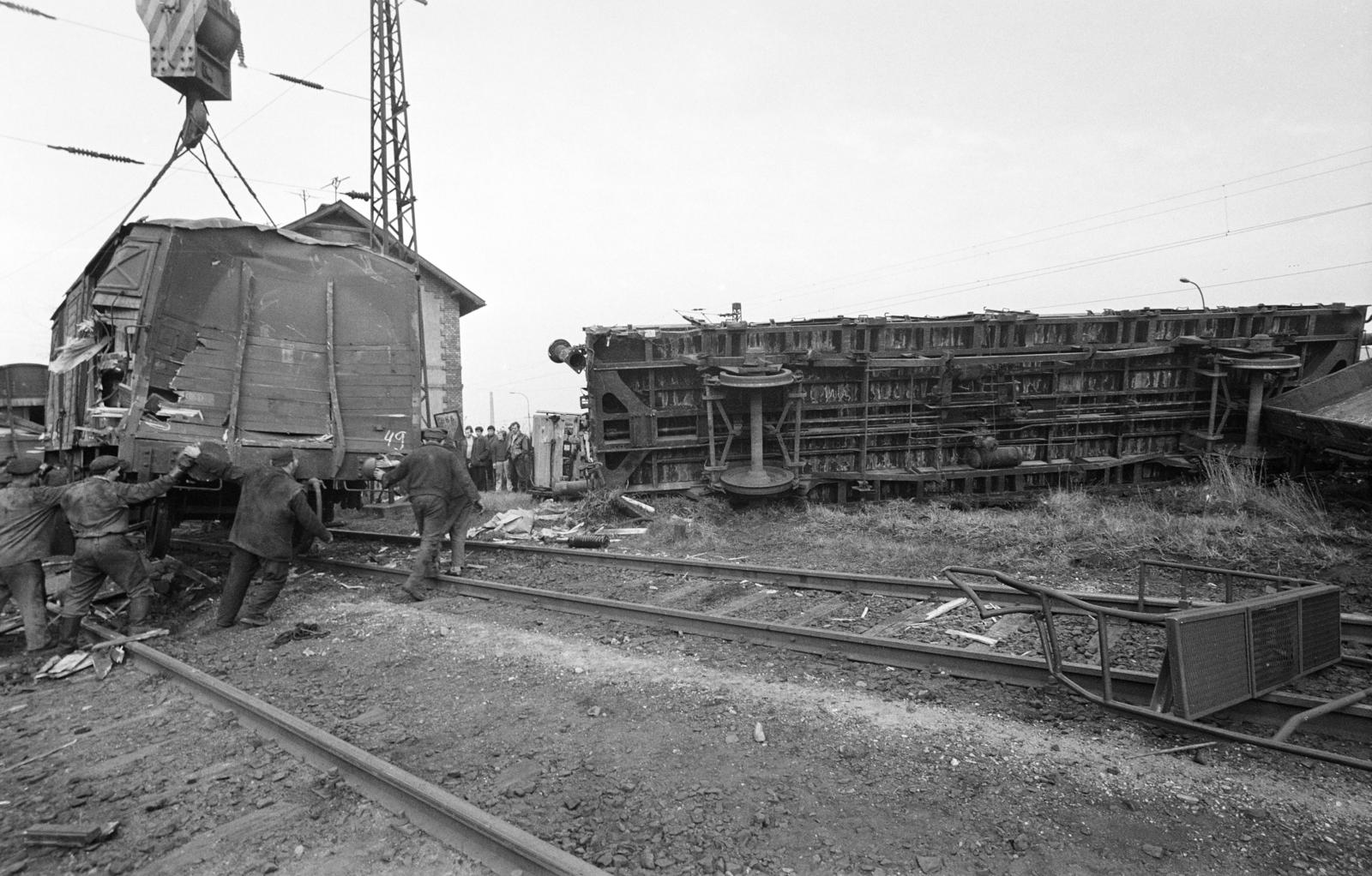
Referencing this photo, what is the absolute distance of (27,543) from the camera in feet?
20.2

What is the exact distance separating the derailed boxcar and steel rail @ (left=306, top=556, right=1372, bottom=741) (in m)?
2.35

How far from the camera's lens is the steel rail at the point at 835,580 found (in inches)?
209

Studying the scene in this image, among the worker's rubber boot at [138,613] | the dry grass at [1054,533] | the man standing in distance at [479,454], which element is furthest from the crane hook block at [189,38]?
the man standing in distance at [479,454]

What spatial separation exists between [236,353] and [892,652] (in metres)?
7.02

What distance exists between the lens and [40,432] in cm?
1484

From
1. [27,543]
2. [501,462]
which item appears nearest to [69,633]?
[27,543]

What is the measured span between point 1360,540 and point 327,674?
33.8 ft

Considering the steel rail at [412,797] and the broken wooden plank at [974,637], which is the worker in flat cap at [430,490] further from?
the broken wooden plank at [974,637]

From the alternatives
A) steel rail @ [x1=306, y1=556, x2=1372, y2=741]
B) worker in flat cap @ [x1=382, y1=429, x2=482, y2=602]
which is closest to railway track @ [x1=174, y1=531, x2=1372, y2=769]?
steel rail @ [x1=306, y1=556, x2=1372, y2=741]

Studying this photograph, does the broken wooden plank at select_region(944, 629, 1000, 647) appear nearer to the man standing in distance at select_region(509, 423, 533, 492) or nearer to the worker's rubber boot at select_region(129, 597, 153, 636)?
the worker's rubber boot at select_region(129, 597, 153, 636)

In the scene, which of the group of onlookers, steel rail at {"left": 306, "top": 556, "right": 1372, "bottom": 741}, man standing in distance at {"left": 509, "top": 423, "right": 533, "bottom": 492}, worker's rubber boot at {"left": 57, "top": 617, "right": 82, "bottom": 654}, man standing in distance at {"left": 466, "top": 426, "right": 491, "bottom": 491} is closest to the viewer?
steel rail at {"left": 306, "top": 556, "right": 1372, "bottom": 741}

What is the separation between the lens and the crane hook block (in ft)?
26.3

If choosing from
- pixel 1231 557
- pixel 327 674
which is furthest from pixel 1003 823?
pixel 1231 557

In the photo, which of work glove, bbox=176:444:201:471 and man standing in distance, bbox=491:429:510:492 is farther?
man standing in distance, bbox=491:429:510:492
